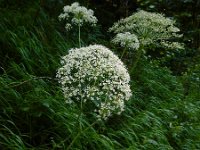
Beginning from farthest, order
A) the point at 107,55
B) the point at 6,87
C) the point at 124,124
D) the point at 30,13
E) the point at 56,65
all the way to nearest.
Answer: the point at 30,13, the point at 56,65, the point at 124,124, the point at 6,87, the point at 107,55

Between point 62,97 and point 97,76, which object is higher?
point 62,97

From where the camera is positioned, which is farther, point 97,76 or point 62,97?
point 62,97

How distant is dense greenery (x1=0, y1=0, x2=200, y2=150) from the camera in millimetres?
4398

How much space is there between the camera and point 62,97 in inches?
192

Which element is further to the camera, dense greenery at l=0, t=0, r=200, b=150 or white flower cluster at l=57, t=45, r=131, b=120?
dense greenery at l=0, t=0, r=200, b=150

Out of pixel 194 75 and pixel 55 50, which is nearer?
pixel 55 50

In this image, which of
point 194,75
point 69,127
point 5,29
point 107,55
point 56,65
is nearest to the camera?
point 107,55

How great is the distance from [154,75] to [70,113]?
3.03 metres

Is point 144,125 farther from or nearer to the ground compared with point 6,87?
farther from the ground

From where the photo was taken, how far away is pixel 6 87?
15.3 feet

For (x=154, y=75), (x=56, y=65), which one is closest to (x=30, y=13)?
(x=56, y=65)

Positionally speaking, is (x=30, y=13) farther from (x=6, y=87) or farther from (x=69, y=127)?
(x=69, y=127)

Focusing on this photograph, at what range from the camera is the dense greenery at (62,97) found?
4398 mm

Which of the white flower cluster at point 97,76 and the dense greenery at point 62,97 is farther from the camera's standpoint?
the dense greenery at point 62,97
